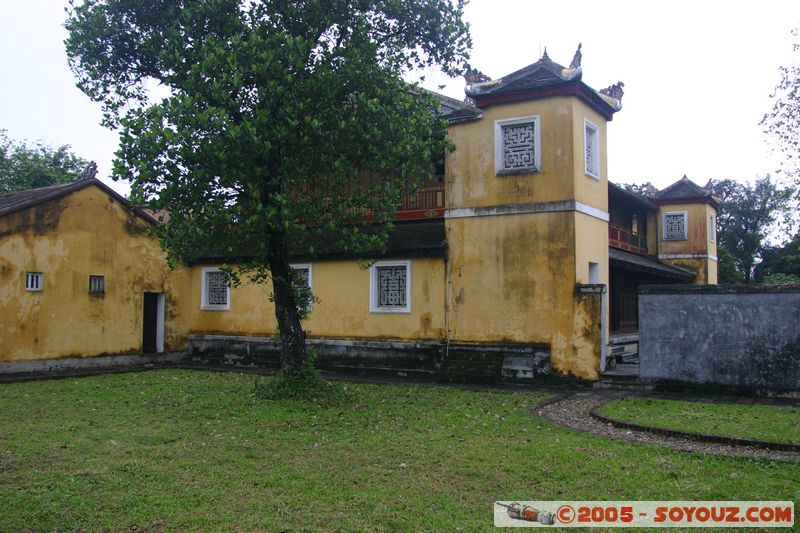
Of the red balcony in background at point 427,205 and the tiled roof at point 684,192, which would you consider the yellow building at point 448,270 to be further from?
the tiled roof at point 684,192

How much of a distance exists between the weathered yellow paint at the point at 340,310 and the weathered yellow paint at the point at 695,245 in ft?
49.4

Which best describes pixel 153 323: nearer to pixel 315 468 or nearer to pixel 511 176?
pixel 511 176

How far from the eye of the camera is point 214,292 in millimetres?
18406

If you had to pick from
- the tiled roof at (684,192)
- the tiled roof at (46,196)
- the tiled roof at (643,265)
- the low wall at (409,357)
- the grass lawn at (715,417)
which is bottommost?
the grass lawn at (715,417)

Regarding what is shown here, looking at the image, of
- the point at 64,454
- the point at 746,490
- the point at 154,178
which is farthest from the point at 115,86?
the point at 746,490

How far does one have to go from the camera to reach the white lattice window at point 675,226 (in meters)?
25.6

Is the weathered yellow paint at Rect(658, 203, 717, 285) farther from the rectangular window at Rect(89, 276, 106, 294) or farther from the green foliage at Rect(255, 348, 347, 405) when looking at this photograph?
the rectangular window at Rect(89, 276, 106, 294)

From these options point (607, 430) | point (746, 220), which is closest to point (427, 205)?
point (607, 430)

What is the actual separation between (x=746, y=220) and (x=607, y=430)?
36.3 metres

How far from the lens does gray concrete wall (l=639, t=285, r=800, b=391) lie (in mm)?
10734

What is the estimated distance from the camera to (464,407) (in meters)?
10.2

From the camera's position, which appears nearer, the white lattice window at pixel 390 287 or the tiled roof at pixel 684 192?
the white lattice window at pixel 390 287

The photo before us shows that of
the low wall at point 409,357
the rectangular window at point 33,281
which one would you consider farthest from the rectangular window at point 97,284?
the low wall at point 409,357

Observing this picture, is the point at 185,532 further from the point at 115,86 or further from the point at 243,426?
the point at 115,86
